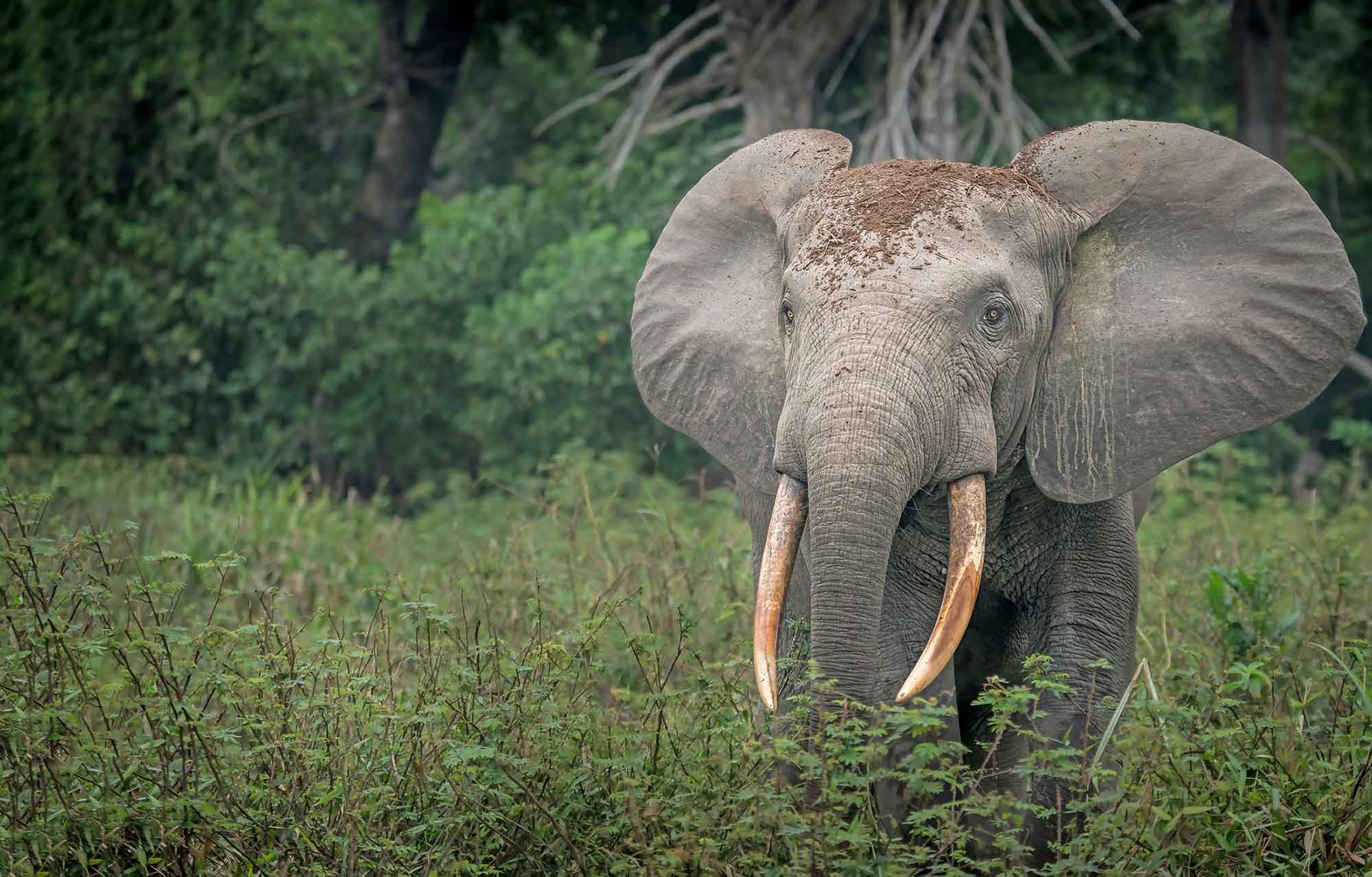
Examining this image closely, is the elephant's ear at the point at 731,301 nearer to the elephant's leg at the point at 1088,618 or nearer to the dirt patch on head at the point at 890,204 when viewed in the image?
the dirt patch on head at the point at 890,204

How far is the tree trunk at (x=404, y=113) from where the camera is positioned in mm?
13555

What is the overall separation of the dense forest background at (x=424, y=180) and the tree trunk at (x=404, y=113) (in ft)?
0.08

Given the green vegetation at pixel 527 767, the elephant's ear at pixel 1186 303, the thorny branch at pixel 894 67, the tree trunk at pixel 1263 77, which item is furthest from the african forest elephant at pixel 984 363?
the tree trunk at pixel 1263 77

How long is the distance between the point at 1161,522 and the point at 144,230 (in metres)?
8.10

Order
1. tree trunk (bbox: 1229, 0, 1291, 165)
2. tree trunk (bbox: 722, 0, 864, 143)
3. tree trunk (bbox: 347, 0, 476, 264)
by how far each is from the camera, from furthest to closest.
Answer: tree trunk (bbox: 347, 0, 476, 264)
tree trunk (bbox: 1229, 0, 1291, 165)
tree trunk (bbox: 722, 0, 864, 143)

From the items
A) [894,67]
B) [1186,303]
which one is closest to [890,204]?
[1186,303]

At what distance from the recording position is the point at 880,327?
13.7 ft

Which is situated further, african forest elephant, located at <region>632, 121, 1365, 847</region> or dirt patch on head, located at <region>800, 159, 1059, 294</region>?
dirt patch on head, located at <region>800, 159, 1059, 294</region>

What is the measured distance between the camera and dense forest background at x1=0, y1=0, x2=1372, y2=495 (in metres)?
11.4

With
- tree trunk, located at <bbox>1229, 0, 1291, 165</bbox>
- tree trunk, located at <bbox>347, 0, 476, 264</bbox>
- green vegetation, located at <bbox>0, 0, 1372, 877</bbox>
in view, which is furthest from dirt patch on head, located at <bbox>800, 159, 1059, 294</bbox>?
tree trunk, located at <bbox>347, 0, 476, 264</bbox>

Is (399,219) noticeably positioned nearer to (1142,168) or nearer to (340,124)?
(340,124)

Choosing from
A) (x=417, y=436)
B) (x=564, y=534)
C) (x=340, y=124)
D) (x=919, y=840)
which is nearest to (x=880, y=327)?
(x=919, y=840)

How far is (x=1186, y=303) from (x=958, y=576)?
1.19 m

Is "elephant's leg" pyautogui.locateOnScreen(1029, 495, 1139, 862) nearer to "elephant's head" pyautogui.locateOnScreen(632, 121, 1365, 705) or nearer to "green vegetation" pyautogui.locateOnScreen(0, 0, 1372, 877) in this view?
"green vegetation" pyautogui.locateOnScreen(0, 0, 1372, 877)
